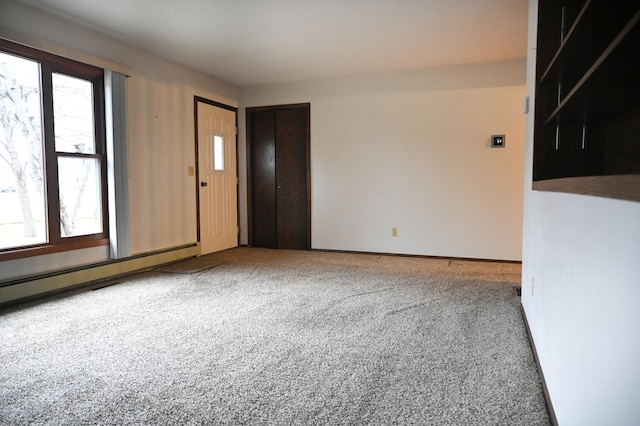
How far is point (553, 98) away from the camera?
6.87ft

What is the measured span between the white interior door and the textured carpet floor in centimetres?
174

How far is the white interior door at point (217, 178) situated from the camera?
5.41 m

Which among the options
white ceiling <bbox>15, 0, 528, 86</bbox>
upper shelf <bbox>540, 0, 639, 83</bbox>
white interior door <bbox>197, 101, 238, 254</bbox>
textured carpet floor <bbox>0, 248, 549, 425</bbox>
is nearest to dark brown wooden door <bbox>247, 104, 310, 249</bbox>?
white interior door <bbox>197, 101, 238, 254</bbox>

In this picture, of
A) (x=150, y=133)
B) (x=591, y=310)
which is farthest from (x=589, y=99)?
(x=150, y=133)

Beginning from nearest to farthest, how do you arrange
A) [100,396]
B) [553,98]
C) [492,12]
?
[100,396] → [553,98] → [492,12]

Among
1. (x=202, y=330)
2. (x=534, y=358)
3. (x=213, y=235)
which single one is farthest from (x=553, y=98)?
(x=213, y=235)

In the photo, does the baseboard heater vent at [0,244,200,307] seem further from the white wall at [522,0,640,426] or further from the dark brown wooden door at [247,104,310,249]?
the white wall at [522,0,640,426]

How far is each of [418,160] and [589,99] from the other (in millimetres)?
3896

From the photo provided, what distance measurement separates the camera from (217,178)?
5.73m

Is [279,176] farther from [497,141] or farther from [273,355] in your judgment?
[273,355]

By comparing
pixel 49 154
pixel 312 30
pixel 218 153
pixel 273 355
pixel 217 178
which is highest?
pixel 312 30

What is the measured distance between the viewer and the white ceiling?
3.32 m

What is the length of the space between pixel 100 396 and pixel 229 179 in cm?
441

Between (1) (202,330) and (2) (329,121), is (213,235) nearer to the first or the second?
(2) (329,121)
